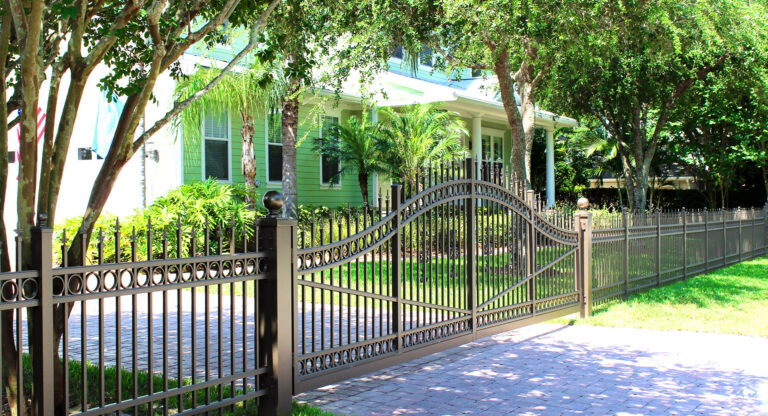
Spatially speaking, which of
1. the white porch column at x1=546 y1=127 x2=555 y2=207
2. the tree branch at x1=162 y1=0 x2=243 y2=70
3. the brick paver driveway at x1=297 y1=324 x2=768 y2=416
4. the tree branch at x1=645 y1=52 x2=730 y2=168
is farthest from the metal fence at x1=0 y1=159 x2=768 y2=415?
the white porch column at x1=546 y1=127 x2=555 y2=207

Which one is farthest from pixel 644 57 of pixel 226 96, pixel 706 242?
pixel 226 96

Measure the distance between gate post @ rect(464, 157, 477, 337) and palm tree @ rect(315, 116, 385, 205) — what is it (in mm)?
10165

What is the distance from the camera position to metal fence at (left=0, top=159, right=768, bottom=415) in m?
4.06

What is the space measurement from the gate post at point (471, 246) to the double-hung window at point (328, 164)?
35.4 ft

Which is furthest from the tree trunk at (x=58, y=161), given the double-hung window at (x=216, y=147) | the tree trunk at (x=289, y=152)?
the double-hung window at (x=216, y=147)

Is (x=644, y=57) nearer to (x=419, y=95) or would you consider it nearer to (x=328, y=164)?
(x=419, y=95)

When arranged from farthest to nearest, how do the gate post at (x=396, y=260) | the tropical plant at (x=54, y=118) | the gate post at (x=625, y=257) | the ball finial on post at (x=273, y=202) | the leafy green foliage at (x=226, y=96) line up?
the leafy green foliage at (x=226, y=96) < the gate post at (x=625, y=257) < the gate post at (x=396, y=260) < the ball finial on post at (x=273, y=202) < the tropical plant at (x=54, y=118)

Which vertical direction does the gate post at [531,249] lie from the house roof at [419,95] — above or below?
below

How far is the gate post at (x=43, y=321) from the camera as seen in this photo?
3.72 m

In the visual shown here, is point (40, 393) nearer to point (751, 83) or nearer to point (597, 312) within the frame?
point (597, 312)

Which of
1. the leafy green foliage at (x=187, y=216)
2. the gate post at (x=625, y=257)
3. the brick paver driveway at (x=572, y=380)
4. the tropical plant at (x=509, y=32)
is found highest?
the tropical plant at (x=509, y=32)

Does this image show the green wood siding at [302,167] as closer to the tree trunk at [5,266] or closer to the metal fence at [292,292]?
the metal fence at [292,292]

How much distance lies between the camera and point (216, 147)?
1697 cm

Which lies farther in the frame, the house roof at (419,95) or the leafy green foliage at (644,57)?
the house roof at (419,95)
